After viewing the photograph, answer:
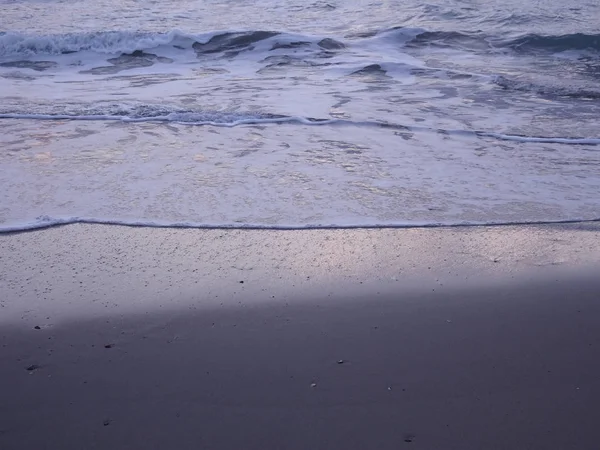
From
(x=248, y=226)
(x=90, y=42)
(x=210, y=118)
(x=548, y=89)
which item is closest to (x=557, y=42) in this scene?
(x=548, y=89)

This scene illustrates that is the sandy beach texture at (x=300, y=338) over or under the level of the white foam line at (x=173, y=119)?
over

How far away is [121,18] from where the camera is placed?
13.9m

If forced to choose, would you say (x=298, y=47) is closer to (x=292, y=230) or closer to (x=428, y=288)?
(x=292, y=230)

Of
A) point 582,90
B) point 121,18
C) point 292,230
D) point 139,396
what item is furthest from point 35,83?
point 139,396

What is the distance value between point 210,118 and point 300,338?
408 centimetres

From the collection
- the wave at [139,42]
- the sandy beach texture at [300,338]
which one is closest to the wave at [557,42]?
the wave at [139,42]

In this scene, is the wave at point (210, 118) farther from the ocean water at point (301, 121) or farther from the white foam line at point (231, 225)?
the white foam line at point (231, 225)

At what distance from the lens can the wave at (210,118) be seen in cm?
608

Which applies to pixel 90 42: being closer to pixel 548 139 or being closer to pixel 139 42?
pixel 139 42

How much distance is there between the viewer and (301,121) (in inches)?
255

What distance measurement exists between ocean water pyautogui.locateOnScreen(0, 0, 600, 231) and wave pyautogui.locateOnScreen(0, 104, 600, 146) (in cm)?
3

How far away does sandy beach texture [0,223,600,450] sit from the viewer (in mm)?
2354

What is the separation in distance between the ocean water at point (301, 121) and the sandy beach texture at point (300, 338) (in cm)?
42

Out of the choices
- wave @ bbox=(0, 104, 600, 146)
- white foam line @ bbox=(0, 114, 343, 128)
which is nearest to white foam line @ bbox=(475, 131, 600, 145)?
wave @ bbox=(0, 104, 600, 146)
